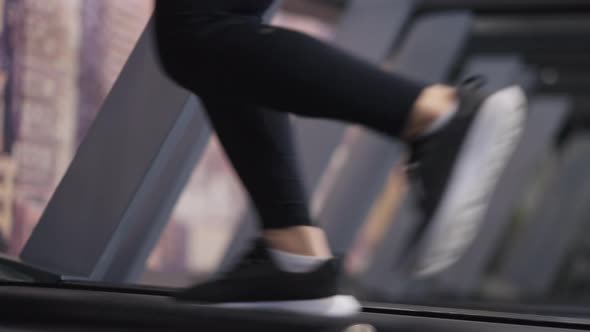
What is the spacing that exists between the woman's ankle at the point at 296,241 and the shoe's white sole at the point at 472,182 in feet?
0.76

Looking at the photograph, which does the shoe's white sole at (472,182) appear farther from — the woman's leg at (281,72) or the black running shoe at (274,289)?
the black running shoe at (274,289)

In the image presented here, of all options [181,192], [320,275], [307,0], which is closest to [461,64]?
[307,0]

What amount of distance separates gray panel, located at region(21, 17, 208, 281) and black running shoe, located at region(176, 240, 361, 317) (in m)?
1.04

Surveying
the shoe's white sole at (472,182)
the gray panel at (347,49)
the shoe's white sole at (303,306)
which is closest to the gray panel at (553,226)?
the gray panel at (347,49)

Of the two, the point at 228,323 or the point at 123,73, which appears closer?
the point at 228,323

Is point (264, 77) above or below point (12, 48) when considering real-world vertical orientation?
below

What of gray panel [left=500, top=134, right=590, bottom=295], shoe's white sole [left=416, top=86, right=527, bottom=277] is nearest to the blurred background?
gray panel [left=500, top=134, right=590, bottom=295]

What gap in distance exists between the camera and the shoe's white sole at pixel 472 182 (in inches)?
50.6

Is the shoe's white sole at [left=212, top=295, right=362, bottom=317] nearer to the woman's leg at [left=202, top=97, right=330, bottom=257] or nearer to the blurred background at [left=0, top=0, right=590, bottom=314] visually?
the woman's leg at [left=202, top=97, right=330, bottom=257]

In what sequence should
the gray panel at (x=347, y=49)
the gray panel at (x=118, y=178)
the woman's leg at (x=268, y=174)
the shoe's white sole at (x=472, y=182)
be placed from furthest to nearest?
the gray panel at (x=347, y=49)
the gray panel at (x=118, y=178)
the woman's leg at (x=268, y=174)
the shoe's white sole at (x=472, y=182)

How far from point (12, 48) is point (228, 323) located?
141cm

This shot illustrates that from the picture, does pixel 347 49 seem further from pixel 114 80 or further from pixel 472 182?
pixel 472 182

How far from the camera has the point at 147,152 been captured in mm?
2549

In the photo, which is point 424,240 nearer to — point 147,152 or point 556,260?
point 147,152
